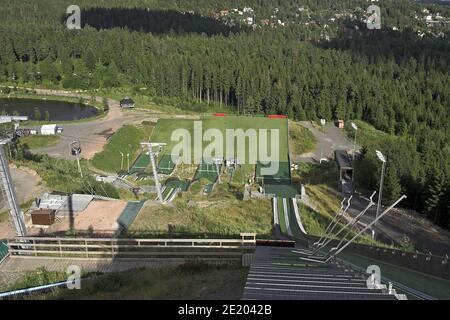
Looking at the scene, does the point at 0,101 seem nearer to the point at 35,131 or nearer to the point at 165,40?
the point at 35,131

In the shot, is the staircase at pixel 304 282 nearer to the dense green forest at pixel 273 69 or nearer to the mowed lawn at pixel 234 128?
the dense green forest at pixel 273 69

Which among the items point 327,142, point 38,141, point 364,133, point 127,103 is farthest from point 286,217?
point 127,103

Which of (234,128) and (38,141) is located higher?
(38,141)

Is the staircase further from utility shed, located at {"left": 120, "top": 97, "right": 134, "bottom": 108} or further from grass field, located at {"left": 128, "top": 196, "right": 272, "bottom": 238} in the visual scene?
utility shed, located at {"left": 120, "top": 97, "right": 134, "bottom": 108}

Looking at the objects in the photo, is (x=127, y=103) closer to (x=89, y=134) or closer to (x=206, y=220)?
(x=89, y=134)
